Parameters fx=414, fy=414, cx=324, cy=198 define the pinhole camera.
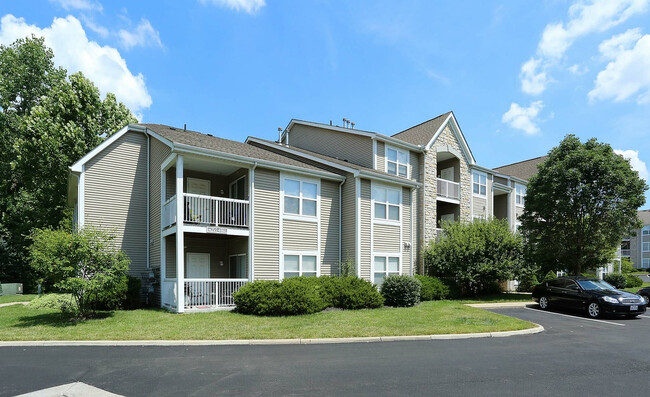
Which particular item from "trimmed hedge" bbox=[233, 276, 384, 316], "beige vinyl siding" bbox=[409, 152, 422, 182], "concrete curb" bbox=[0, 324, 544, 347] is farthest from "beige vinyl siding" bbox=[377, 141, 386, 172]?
"concrete curb" bbox=[0, 324, 544, 347]

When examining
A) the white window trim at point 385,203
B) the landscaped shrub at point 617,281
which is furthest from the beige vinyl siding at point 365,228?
the landscaped shrub at point 617,281

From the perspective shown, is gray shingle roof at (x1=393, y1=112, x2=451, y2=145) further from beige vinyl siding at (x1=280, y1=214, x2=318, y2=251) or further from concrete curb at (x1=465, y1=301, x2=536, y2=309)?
beige vinyl siding at (x1=280, y1=214, x2=318, y2=251)

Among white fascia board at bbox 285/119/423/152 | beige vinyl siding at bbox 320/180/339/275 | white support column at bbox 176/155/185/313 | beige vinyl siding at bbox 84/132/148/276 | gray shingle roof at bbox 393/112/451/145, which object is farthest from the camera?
gray shingle roof at bbox 393/112/451/145

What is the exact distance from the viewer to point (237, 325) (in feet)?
40.3

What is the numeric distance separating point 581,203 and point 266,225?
17.9 metres

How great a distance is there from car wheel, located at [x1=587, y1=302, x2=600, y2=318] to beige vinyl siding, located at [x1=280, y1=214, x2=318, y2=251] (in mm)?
11429

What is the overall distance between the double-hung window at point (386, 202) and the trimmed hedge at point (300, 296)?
478cm

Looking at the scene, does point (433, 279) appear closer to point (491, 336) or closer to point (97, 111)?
point (491, 336)

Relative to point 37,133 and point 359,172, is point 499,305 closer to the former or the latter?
point 359,172

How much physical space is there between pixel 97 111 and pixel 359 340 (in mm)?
25241

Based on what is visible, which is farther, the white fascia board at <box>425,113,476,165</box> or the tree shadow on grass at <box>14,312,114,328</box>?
the white fascia board at <box>425,113,476,165</box>

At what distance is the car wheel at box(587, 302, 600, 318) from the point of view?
53.5 feet

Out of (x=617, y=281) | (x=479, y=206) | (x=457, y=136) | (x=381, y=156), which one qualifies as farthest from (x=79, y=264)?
(x=617, y=281)

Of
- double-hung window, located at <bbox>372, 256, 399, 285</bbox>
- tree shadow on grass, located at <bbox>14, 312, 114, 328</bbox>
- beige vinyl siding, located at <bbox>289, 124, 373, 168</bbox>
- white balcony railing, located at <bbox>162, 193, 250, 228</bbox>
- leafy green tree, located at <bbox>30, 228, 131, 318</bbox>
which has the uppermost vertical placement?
beige vinyl siding, located at <bbox>289, 124, 373, 168</bbox>
